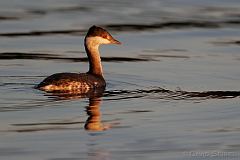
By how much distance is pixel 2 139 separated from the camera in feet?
36.9

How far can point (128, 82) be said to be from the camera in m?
15.1

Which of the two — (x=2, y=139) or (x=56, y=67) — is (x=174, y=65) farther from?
(x=2, y=139)

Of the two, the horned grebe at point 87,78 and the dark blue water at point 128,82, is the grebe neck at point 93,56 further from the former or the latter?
the dark blue water at point 128,82

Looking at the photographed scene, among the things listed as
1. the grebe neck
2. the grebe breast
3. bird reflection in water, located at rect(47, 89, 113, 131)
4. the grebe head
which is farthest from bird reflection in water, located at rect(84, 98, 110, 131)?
the grebe head

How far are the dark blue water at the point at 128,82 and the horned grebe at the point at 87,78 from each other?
0.75 ft

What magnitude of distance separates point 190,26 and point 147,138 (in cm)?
1025

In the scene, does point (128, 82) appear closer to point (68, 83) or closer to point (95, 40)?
point (68, 83)

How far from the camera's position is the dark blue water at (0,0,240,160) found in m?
11.1

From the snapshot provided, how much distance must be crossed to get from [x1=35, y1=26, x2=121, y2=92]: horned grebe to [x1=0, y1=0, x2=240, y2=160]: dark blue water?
23 cm

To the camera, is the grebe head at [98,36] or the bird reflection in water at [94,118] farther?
the grebe head at [98,36]

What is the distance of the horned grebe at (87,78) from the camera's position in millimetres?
14367

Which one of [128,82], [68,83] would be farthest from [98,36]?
[68,83]

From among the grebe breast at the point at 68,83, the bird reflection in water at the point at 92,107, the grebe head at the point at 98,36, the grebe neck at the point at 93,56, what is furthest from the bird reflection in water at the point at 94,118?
the grebe head at the point at 98,36

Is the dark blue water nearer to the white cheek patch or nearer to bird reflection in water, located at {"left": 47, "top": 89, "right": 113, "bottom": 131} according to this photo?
bird reflection in water, located at {"left": 47, "top": 89, "right": 113, "bottom": 131}
